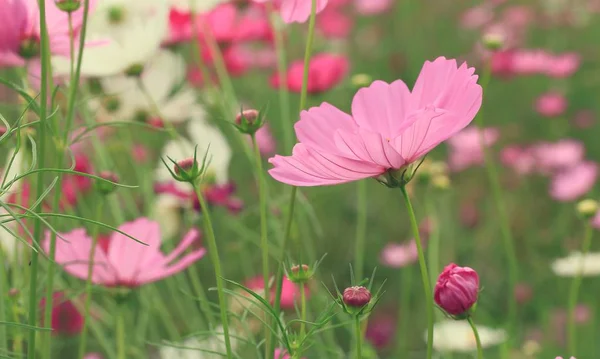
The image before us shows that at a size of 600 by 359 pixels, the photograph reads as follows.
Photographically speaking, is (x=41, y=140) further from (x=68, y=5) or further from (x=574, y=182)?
(x=574, y=182)

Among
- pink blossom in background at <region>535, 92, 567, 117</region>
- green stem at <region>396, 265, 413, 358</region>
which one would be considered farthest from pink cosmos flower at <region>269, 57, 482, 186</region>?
pink blossom in background at <region>535, 92, 567, 117</region>

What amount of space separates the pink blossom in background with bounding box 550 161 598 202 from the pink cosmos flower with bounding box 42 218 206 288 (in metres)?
1.03

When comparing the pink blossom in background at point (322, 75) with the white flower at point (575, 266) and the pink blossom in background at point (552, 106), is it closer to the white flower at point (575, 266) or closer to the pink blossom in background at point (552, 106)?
the white flower at point (575, 266)

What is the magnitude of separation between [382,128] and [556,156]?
1457mm

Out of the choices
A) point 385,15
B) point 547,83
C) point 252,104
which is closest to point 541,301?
point 252,104

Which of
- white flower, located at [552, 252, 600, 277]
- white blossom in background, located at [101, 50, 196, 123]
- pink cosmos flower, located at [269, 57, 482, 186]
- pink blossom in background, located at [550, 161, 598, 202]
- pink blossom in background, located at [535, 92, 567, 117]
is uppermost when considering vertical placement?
pink blossom in background, located at [535, 92, 567, 117]

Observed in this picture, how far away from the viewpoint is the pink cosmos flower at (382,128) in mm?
434

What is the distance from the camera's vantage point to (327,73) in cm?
117

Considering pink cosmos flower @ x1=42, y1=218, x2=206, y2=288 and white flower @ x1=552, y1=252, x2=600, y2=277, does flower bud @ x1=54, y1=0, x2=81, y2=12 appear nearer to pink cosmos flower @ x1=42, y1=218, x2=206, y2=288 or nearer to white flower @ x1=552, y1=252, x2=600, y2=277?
pink cosmos flower @ x1=42, y1=218, x2=206, y2=288

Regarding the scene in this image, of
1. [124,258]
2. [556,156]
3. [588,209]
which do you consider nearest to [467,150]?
[556,156]

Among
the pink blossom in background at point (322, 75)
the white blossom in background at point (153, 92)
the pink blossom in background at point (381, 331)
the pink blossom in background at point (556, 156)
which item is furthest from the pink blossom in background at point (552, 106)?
the white blossom in background at point (153, 92)

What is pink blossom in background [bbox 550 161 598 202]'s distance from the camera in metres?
1.53

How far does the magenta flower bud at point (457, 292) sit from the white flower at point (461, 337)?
1.93ft

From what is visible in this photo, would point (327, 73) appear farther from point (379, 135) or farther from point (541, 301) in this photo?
point (379, 135)
